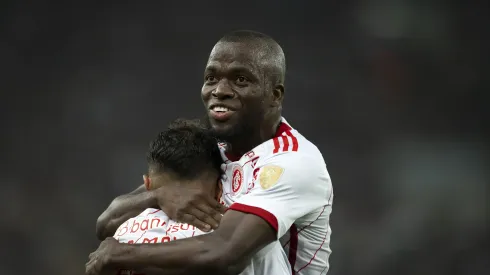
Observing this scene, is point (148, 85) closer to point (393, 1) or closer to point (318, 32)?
point (318, 32)

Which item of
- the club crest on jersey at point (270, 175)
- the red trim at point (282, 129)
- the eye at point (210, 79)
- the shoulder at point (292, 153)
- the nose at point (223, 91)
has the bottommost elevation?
the club crest on jersey at point (270, 175)

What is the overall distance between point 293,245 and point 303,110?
381 cm

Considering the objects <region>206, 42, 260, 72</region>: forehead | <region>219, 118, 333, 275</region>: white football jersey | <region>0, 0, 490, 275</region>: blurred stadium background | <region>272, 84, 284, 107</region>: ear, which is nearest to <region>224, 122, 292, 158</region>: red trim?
<region>219, 118, 333, 275</region>: white football jersey

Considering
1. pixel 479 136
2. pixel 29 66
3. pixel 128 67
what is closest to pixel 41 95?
pixel 29 66

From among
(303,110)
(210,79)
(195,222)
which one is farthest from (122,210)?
(303,110)

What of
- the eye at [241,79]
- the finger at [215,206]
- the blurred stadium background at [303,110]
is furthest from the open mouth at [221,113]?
the blurred stadium background at [303,110]

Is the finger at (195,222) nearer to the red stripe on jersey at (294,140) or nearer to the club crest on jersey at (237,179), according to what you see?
the club crest on jersey at (237,179)

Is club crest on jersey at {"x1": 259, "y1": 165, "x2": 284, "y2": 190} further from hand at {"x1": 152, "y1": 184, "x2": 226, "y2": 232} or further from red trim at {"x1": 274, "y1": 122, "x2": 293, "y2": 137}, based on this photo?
red trim at {"x1": 274, "y1": 122, "x2": 293, "y2": 137}

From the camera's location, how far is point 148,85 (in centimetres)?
683

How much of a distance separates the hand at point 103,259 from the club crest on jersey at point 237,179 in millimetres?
572

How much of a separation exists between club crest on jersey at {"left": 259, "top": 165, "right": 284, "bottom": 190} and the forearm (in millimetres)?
472

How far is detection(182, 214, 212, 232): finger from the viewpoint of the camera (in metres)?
2.45

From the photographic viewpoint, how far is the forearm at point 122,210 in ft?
8.91

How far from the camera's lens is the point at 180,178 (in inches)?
101
